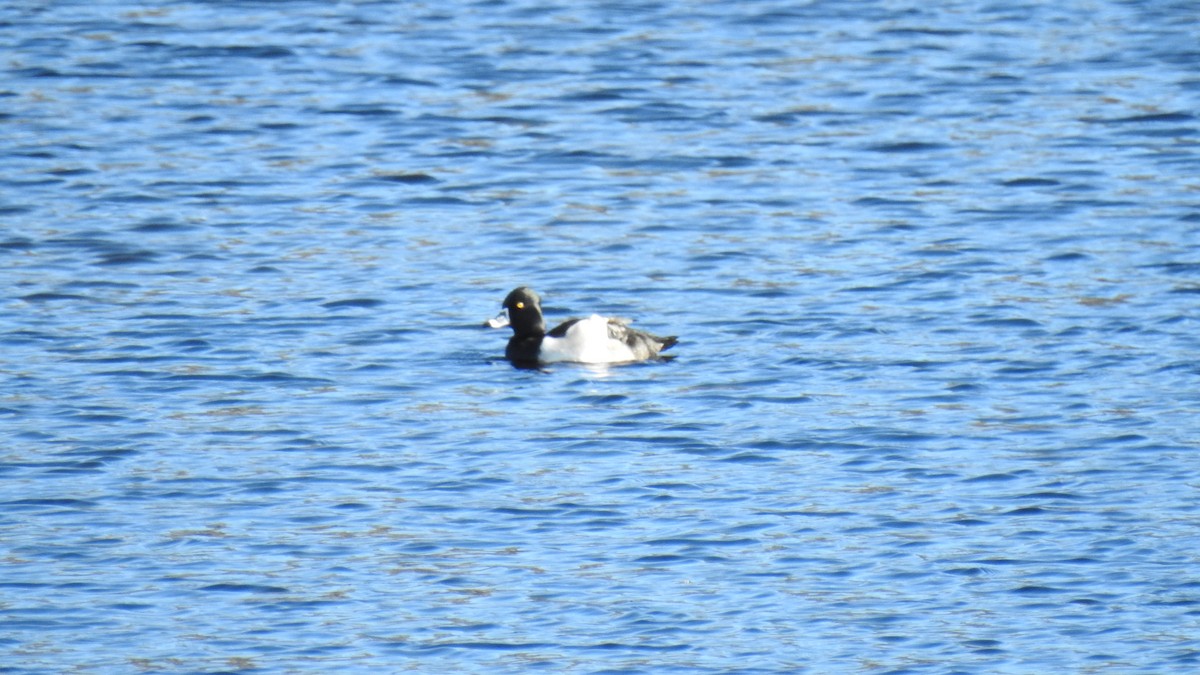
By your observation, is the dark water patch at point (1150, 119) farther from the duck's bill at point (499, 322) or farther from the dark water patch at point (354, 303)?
the dark water patch at point (354, 303)

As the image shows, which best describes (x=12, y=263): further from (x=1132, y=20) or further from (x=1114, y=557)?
(x=1132, y=20)

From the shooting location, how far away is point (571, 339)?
583 inches

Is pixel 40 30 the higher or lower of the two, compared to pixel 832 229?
higher

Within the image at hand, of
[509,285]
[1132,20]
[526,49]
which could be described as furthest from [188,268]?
[1132,20]

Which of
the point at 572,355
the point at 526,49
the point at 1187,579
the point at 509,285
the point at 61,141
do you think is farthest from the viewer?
the point at 526,49

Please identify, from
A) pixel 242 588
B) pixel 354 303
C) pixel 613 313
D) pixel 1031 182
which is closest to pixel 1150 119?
pixel 1031 182

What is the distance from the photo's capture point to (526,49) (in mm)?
24375

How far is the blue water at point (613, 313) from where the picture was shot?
32.4ft

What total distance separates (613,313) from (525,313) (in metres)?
1.11

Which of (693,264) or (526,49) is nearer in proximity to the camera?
(693,264)

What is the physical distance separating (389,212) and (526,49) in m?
6.36

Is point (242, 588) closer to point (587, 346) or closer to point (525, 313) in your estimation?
point (587, 346)

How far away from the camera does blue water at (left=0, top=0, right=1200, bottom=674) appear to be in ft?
32.4

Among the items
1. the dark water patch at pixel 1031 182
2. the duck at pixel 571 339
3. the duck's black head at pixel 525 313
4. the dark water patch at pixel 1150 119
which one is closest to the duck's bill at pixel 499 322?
the duck at pixel 571 339
